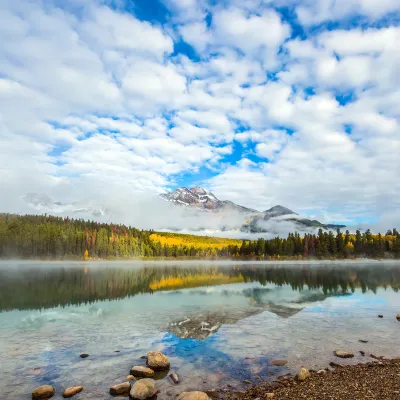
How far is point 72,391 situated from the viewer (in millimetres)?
16781

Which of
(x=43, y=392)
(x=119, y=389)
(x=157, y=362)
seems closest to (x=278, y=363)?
(x=157, y=362)

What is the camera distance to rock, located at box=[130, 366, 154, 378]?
761 inches

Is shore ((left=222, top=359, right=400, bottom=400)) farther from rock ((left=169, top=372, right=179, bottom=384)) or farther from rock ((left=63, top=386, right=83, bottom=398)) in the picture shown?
rock ((left=63, top=386, right=83, bottom=398))

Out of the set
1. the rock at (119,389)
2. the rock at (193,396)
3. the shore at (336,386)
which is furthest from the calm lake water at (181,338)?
the rock at (193,396)

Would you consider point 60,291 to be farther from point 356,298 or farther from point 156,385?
point 356,298

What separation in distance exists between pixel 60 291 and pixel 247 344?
159 feet

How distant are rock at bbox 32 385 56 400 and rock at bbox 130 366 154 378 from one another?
15.3 feet

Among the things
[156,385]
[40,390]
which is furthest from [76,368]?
[156,385]

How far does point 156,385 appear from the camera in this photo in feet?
59.0

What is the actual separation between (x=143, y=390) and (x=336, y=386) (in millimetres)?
10387

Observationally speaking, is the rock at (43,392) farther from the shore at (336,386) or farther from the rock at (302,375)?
the rock at (302,375)

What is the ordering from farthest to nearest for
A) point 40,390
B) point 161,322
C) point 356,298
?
point 356,298
point 161,322
point 40,390

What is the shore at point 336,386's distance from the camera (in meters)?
15.4

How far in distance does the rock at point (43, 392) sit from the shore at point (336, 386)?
A: 933 cm
